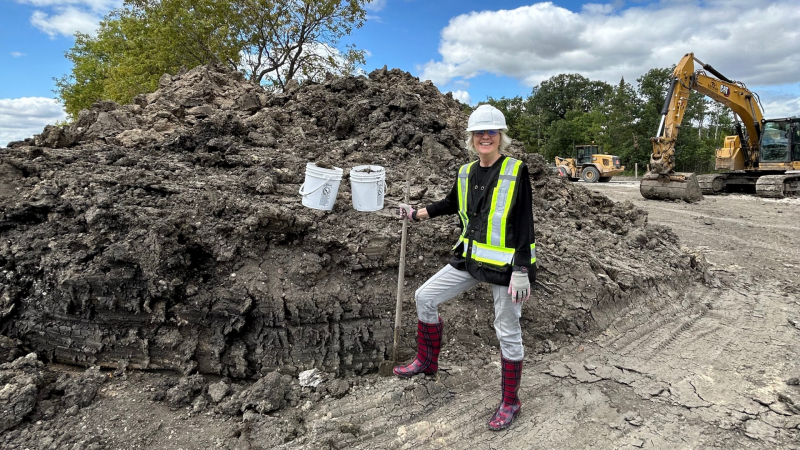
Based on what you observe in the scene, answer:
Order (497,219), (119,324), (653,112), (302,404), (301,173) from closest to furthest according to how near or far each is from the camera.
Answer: (497,219) < (302,404) < (119,324) < (301,173) < (653,112)

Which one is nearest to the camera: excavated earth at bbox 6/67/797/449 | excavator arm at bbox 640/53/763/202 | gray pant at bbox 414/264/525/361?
gray pant at bbox 414/264/525/361

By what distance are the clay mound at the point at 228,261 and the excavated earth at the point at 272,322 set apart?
0.05 ft

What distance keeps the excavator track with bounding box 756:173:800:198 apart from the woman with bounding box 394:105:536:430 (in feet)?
46.2

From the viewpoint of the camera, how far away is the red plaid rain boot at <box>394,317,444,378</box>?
9.09 ft

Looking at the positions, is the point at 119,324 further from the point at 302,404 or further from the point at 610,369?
the point at 610,369

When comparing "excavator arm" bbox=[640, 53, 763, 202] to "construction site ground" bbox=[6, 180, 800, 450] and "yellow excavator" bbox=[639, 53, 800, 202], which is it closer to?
"yellow excavator" bbox=[639, 53, 800, 202]

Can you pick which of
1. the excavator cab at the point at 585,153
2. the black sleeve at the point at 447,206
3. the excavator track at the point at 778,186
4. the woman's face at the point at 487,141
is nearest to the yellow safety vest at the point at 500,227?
the woman's face at the point at 487,141

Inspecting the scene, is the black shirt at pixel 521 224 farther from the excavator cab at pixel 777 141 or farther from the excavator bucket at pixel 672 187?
the excavator cab at pixel 777 141

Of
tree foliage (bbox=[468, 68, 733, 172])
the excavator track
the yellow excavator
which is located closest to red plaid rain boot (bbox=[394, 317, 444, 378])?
the yellow excavator

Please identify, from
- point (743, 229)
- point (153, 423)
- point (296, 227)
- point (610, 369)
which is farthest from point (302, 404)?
point (743, 229)

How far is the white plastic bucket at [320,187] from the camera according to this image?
3.35 m

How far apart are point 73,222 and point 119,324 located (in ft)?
3.62

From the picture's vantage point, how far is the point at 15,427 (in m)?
2.51

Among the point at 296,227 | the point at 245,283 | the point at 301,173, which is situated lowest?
the point at 245,283
